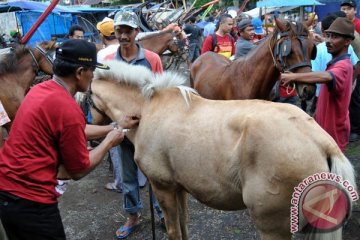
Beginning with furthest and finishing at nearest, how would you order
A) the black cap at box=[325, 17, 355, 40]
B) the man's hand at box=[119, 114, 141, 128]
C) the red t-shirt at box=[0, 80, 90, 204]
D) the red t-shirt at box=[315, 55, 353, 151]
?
1. the black cap at box=[325, 17, 355, 40]
2. the red t-shirt at box=[315, 55, 353, 151]
3. the man's hand at box=[119, 114, 141, 128]
4. the red t-shirt at box=[0, 80, 90, 204]

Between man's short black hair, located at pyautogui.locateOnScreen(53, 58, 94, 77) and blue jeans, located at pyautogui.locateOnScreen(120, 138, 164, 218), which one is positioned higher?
man's short black hair, located at pyautogui.locateOnScreen(53, 58, 94, 77)

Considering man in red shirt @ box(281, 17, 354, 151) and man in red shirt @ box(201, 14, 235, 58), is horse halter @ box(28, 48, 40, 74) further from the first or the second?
man in red shirt @ box(201, 14, 235, 58)

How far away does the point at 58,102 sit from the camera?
188 cm

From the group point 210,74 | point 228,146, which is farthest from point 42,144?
point 210,74

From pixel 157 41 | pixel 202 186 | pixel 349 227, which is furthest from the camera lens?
pixel 157 41

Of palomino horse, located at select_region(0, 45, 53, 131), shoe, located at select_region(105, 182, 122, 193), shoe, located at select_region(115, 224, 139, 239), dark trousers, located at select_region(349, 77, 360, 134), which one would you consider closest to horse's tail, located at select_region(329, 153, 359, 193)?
shoe, located at select_region(115, 224, 139, 239)

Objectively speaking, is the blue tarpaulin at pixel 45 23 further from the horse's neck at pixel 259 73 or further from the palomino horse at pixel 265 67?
the horse's neck at pixel 259 73

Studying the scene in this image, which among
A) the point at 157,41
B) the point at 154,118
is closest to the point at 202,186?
the point at 154,118

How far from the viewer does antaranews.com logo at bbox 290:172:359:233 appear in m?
1.91

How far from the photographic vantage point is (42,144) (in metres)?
1.93

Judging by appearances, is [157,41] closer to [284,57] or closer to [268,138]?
[284,57]

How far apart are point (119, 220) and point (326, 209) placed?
259cm

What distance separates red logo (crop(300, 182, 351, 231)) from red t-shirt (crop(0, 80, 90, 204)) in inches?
53.3

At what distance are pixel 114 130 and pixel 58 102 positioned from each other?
60 cm
